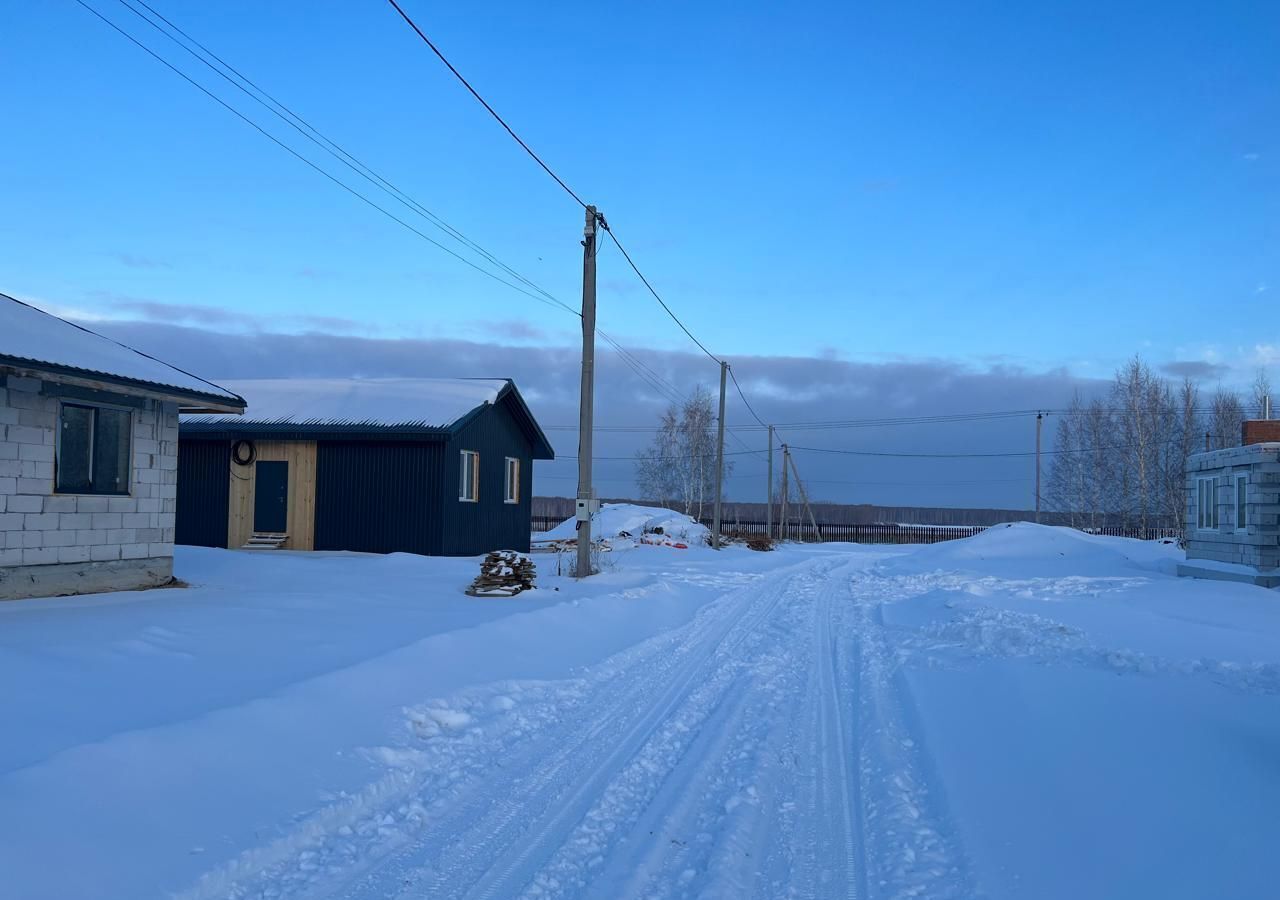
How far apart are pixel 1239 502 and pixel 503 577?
1694 centimetres

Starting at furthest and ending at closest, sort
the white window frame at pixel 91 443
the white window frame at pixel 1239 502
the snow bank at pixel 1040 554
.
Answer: the snow bank at pixel 1040 554 → the white window frame at pixel 1239 502 → the white window frame at pixel 91 443

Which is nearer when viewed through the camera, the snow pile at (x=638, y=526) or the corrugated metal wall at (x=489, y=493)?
the corrugated metal wall at (x=489, y=493)

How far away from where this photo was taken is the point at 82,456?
38.9 feet

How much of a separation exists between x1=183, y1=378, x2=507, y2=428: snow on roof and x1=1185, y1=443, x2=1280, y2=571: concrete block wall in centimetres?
1756

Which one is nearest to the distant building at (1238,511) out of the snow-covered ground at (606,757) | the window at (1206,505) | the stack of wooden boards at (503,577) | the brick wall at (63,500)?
the window at (1206,505)

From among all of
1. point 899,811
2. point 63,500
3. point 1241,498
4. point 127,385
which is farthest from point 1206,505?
point 63,500

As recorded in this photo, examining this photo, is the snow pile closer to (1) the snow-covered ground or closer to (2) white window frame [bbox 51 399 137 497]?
(2) white window frame [bbox 51 399 137 497]

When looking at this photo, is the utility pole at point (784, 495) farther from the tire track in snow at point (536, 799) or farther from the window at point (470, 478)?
the tire track in snow at point (536, 799)

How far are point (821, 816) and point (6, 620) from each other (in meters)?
8.81

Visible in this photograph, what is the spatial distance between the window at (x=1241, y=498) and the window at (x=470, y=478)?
17.9 meters

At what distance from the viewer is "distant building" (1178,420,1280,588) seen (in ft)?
59.9

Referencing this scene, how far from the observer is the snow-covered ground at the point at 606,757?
14.1ft

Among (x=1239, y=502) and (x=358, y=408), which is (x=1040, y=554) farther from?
(x=358, y=408)

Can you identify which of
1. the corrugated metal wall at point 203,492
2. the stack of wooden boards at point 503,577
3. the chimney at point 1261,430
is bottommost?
the stack of wooden boards at point 503,577
